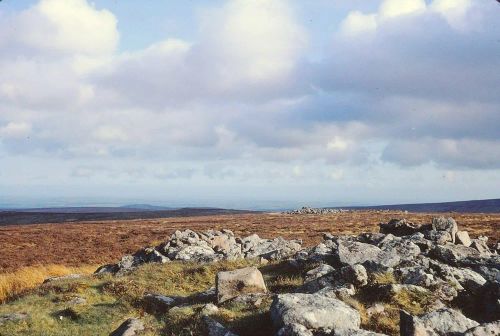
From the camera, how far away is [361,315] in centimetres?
1295

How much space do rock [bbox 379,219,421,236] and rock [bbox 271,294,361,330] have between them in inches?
802

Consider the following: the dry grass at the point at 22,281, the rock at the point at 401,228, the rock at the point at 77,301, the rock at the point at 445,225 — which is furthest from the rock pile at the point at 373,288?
the dry grass at the point at 22,281

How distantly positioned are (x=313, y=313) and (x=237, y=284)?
14.6 feet

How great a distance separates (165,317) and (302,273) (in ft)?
23.9

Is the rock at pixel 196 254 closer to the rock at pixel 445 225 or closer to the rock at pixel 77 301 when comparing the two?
the rock at pixel 77 301

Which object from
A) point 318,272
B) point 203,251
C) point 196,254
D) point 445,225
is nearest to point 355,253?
point 318,272

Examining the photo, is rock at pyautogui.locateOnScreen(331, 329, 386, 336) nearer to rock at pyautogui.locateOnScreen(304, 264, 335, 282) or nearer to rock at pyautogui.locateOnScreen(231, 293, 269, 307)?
rock at pyautogui.locateOnScreen(231, 293, 269, 307)

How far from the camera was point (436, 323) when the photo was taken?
11.4 m

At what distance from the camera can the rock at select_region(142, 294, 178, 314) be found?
16.0m

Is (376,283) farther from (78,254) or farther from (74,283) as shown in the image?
(78,254)

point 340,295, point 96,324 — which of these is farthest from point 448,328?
point 96,324

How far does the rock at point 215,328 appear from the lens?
11.7m

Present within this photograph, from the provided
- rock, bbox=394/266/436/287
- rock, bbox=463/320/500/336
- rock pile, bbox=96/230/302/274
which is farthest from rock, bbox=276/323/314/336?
rock pile, bbox=96/230/302/274

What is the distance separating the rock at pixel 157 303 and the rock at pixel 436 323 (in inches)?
324
